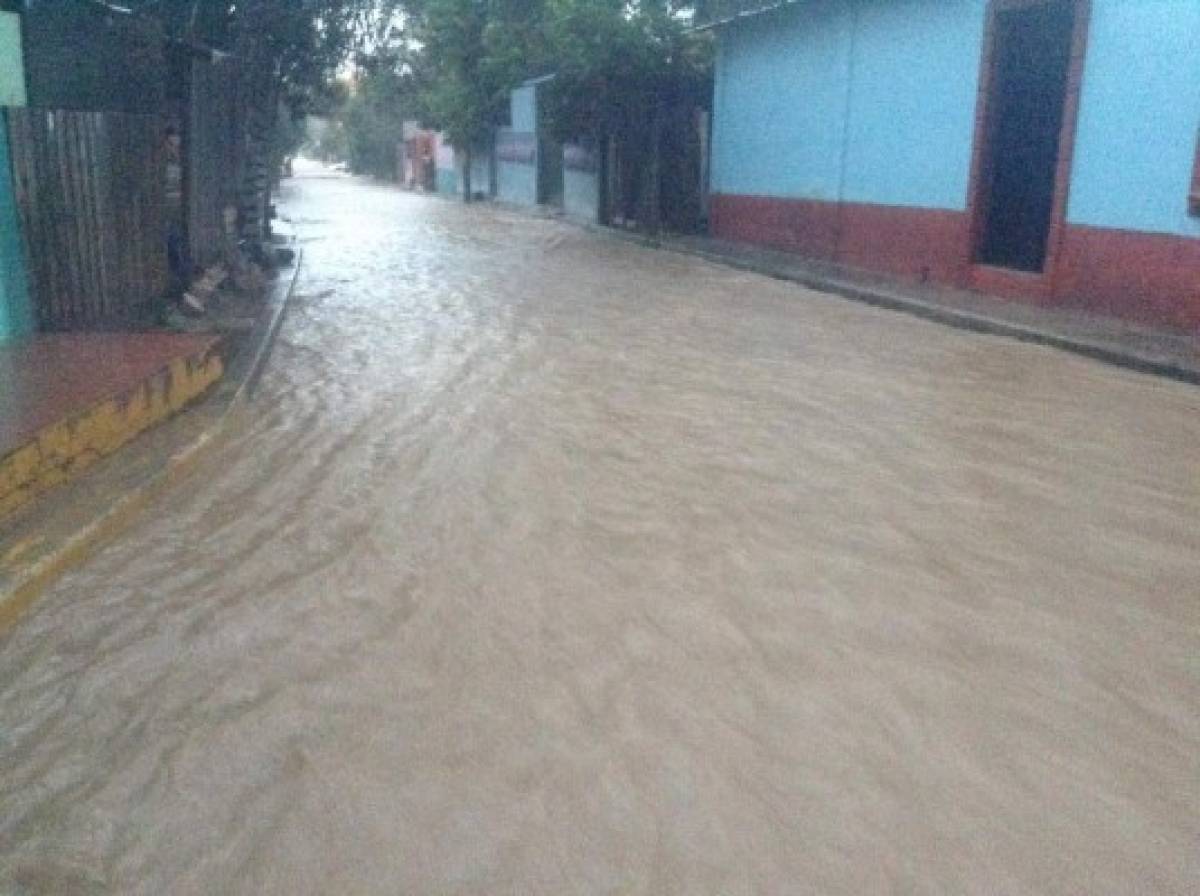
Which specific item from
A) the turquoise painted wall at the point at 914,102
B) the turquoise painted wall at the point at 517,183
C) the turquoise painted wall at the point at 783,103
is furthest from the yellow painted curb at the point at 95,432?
the turquoise painted wall at the point at 517,183

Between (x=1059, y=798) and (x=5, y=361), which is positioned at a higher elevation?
(x=5, y=361)

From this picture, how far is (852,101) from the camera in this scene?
16.2 meters

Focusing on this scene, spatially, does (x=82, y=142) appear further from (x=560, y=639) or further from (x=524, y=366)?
(x=560, y=639)

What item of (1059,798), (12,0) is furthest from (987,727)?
(12,0)

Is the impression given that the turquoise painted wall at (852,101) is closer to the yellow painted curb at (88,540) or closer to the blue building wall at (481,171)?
the yellow painted curb at (88,540)

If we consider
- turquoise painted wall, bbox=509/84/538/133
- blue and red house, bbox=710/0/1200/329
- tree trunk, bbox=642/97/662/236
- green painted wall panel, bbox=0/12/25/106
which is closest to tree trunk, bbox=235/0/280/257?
green painted wall panel, bbox=0/12/25/106

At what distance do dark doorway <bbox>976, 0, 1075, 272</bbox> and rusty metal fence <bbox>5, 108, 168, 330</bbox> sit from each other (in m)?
9.18

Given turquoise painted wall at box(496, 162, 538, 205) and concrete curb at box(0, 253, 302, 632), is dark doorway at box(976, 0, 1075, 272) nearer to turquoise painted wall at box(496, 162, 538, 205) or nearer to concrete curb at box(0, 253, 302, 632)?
concrete curb at box(0, 253, 302, 632)

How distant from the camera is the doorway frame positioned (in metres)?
11.9

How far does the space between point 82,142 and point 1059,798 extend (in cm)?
791

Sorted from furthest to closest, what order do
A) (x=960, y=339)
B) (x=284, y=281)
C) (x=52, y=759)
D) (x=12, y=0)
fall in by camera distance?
(x=284, y=281), (x=960, y=339), (x=12, y=0), (x=52, y=759)

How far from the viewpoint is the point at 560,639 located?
433 centimetres

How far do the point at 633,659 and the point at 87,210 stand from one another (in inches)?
251

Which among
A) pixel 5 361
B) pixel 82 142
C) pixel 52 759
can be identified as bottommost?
pixel 52 759
